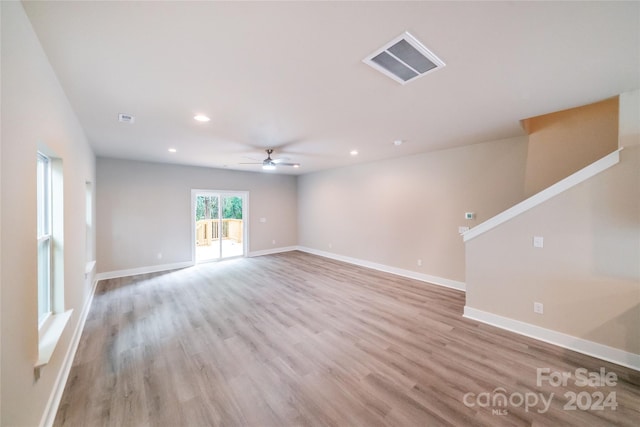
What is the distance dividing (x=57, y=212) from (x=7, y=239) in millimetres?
1363

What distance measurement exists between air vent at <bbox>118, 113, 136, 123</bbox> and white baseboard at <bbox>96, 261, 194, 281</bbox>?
4.05 m

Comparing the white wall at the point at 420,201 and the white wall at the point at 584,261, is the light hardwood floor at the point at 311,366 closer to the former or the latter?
the white wall at the point at 584,261

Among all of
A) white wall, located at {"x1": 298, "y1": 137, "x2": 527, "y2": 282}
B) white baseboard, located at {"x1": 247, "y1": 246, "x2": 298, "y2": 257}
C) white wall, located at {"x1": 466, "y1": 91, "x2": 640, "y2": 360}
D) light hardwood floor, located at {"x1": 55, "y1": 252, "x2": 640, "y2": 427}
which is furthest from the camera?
white baseboard, located at {"x1": 247, "y1": 246, "x2": 298, "y2": 257}

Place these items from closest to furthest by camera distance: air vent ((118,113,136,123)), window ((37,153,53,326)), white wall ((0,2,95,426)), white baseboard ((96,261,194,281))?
white wall ((0,2,95,426))
window ((37,153,53,326))
air vent ((118,113,136,123))
white baseboard ((96,261,194,281))

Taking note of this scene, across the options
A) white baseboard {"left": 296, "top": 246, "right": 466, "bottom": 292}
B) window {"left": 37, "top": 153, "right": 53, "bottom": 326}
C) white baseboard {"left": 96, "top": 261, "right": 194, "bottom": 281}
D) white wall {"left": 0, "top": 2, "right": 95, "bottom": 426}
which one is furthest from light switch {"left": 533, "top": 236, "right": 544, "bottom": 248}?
white baseboard {"left": 96, "top": 261, "right": 194, "bottom": 281}

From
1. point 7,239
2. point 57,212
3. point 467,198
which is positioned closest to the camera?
point 7,239

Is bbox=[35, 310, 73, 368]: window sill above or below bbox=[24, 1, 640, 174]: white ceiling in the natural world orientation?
below

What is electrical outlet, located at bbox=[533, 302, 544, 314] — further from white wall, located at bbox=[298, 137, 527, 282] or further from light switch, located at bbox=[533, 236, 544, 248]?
white wall, located at bbox=[298, 137, 527, 282]

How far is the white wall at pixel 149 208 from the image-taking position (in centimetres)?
519

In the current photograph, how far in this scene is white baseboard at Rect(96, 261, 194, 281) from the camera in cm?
518

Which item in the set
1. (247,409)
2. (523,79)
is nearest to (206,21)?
(523,79)

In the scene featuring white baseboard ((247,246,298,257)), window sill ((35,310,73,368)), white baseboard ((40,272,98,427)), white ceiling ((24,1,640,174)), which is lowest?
white baseboard ((40,272,98,427))

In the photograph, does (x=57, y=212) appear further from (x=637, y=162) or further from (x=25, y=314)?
(x=637, y=162)

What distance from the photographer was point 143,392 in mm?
2043
